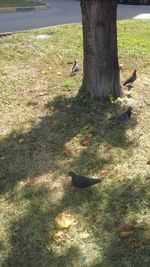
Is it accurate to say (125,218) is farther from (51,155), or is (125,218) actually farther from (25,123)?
(25,123)

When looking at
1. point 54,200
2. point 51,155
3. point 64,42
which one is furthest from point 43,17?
point 54,200

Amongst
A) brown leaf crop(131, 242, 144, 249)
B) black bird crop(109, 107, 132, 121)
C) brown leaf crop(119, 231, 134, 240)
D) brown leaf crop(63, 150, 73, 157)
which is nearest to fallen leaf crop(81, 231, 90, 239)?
brown leaf crop(119, 231, 134, 240)

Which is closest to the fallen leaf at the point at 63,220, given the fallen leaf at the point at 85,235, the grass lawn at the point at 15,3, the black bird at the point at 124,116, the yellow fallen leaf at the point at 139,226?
the fallen leaf at the point at 85,235

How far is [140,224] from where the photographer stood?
4.45 meters

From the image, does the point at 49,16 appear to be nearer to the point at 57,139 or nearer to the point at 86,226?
the point at 57,139

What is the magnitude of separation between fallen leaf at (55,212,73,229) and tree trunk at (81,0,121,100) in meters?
2.77

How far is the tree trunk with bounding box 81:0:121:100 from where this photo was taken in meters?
6.33

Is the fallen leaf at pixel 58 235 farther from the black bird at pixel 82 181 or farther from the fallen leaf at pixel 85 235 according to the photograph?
the black bird at pixel 82 181

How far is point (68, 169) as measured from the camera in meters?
5.39

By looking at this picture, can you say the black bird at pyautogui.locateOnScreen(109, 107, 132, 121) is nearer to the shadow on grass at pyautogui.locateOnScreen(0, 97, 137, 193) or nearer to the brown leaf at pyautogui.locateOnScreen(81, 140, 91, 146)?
the shadow on grass at pyautogui.locateOnScreen(0, 97, 137, 193)

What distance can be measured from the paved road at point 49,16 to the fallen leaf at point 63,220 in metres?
8.75

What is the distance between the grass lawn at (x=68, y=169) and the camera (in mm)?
4223

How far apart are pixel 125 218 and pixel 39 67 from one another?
502 centimetres

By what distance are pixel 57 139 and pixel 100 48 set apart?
1.63 m
